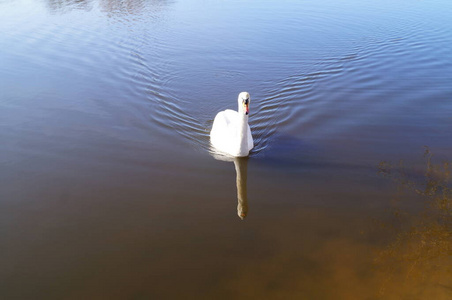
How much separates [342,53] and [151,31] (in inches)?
344

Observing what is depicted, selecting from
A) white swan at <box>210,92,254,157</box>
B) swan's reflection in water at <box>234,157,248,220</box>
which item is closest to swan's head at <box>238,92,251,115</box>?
white swan at <box>210,92,254,157</box>

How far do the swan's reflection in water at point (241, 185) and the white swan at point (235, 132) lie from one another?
0.54 ft

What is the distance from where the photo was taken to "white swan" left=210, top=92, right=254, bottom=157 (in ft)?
28.5

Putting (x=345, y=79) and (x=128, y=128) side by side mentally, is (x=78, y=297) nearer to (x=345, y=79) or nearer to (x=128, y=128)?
(x=128, y=128)

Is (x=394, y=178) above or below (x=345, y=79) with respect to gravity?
below

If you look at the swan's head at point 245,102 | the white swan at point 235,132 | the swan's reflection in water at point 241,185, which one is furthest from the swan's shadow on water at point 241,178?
the swan's head at point 245,102

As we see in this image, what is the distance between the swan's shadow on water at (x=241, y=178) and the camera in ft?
25.5

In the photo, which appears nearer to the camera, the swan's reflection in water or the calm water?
the calm water

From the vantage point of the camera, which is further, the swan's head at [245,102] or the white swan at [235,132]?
the white swan at [235,132]

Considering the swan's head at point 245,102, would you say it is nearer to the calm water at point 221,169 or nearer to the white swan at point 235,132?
the white swan at point 235,132

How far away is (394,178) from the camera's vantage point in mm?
8648

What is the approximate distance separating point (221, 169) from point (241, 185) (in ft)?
2.48

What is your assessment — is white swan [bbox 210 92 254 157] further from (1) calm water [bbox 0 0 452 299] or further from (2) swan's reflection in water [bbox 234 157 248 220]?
(1) calm water [bbox 0 0 452 299]

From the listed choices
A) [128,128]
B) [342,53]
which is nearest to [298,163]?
Answer: [128,128]
